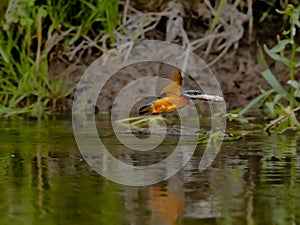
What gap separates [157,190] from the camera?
1854 mm

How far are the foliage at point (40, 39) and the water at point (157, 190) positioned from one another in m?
1.68

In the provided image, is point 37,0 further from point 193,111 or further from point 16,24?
point 193,111

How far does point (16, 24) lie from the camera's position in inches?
183

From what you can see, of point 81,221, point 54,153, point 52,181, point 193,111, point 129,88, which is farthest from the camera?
point 129,88

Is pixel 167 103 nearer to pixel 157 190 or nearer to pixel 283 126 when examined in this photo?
pixel 283 126

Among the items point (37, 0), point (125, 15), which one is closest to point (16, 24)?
point (37, 0)

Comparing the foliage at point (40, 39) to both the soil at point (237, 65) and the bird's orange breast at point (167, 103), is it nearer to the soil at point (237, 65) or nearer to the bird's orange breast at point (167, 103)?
the soil at point (237, 65)

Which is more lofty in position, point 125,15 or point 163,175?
point 125,15

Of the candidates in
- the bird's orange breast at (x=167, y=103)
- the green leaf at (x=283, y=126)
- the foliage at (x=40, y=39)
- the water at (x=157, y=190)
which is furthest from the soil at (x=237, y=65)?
the water at (x=157, y=190)

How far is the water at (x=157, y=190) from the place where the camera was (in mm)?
1521

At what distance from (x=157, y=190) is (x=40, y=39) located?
2.88 meters

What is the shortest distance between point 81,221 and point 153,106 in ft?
5.35

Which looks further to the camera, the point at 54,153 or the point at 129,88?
→ the point at 129,88

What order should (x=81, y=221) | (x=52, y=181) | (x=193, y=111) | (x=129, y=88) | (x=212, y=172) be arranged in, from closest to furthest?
(x=81, y=221) → (x=52, y=181) → (x=212, y=172) → (x=193, y=111) → (x=129, y=88)
